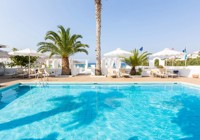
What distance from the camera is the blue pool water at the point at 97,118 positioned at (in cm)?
413

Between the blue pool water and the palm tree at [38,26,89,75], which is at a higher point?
the palm tree at [38,26,89,75]

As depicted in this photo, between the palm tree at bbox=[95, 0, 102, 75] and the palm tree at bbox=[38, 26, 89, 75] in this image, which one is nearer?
the palm tree at bbox=[95, 0, 102, 75]

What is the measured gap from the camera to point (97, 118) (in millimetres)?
5402

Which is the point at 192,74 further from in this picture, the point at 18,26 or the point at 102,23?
the point at 18,26

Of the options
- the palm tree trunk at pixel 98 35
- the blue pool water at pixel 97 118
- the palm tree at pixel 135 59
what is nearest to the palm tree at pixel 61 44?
the palm tree trunk at pixel 98 35

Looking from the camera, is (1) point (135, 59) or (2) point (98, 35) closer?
(2) point (98, 35)

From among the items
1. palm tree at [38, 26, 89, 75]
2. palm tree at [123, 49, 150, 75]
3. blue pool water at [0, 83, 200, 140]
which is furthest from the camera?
palm tree at [38, 26, 89, 75]

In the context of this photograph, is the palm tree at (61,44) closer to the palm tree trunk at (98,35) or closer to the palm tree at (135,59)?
the palm tree trunk at (98,35)

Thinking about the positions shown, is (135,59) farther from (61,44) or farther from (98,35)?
(61,44)

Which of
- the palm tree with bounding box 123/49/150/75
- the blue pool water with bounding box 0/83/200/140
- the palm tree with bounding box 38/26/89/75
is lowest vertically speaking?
the blue pool water with bounding box 0/83/200/140

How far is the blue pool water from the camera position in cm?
413

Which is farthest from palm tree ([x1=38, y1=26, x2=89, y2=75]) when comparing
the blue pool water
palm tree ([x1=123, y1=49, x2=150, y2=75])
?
the blue pool water

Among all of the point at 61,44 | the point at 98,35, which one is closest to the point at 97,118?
the point at 98,35

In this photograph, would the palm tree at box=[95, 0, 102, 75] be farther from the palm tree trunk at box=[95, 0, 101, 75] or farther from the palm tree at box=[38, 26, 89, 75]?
the palm tree at box=[38, 26, 89, 75]
